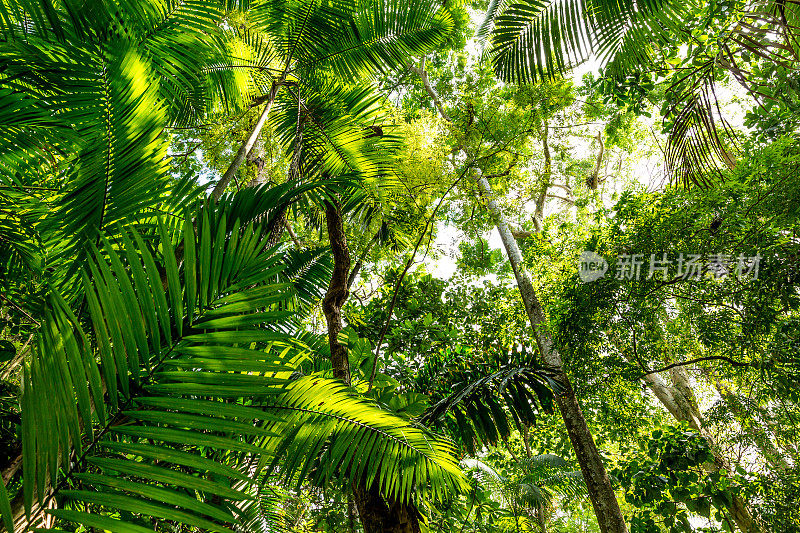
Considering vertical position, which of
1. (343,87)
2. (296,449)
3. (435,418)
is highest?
(343,87)

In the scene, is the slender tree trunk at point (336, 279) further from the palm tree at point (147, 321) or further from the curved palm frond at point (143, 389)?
the curved palm frond at point (143, 389)

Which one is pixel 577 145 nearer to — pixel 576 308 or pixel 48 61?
pixel 576 308

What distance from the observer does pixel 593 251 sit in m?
4.48

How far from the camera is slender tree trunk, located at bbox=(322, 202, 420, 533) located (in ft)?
6.87

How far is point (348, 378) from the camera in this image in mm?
2385

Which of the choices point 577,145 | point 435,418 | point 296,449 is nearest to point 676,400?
point 577,145

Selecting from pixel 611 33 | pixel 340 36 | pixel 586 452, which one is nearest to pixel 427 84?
pixel 340 36

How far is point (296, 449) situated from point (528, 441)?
610 centimetres

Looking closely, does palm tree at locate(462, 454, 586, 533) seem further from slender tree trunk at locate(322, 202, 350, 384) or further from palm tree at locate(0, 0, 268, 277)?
palm tree at locate(0, 0, 268, 277)

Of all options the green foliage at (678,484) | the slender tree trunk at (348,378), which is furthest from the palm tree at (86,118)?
the green foliage at (678,484)

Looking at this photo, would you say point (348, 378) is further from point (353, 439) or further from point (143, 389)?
point (143, 389)

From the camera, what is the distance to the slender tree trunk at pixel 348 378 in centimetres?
209

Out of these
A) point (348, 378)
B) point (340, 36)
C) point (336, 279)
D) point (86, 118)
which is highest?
point (340, 36)

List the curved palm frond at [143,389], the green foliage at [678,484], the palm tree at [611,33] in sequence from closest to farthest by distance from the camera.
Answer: the curved palm frond at [143,389] < the palm tree at [611,33] < the green foliage at [678,484]
